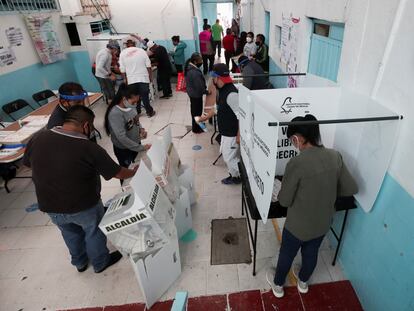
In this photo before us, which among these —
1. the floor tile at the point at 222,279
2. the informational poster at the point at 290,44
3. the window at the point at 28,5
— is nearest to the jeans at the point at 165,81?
the window at the point at 28,5

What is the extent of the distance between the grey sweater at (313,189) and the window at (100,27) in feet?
26.2

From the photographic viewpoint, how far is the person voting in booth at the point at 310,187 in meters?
1.71

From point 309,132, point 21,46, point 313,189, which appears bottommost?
point 313,189

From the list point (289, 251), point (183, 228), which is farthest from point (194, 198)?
point (289, 251)

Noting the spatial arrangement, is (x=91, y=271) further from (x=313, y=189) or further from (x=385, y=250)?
(x=385, y=250)

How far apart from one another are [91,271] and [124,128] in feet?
5.01

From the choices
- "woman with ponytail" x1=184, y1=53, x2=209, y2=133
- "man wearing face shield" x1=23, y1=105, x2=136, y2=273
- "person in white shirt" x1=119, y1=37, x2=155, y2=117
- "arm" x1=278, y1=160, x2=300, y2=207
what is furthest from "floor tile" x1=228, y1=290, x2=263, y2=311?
"person in white shirt" x1=119, y1=37, x2=155, y2=117

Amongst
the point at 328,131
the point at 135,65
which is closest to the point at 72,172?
the point at 328,131

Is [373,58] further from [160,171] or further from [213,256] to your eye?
[213,256]

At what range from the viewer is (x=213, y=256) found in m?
2.79

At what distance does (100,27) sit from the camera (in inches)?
321

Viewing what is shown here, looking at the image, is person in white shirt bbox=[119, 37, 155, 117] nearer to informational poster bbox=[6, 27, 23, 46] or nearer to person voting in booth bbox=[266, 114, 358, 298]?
informational poster bbox=[6, 27, 23, 46]

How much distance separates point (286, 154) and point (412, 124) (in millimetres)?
1167

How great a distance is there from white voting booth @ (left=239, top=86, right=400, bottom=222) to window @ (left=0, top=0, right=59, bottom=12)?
5794mm
